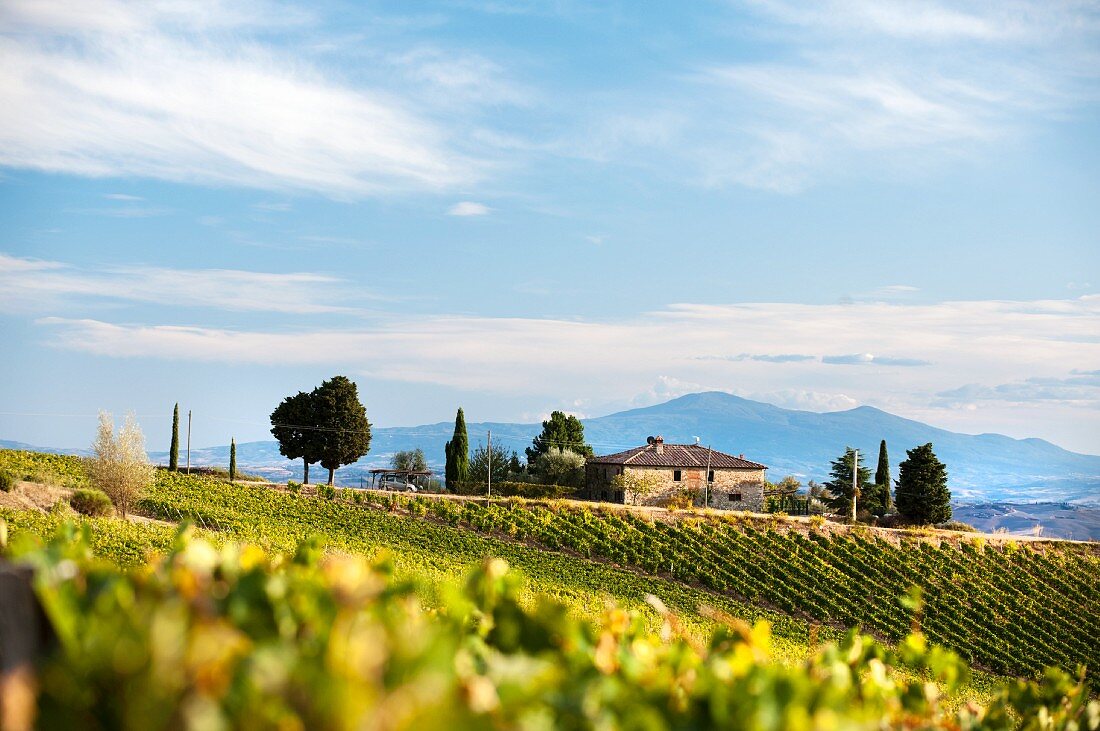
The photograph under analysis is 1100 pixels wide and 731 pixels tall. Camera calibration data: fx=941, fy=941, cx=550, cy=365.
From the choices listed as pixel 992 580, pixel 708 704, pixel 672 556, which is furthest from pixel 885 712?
pixel 992 580

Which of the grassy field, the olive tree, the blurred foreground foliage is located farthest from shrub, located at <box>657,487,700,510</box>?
the blurred foreground foliage

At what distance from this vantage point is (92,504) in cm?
2472

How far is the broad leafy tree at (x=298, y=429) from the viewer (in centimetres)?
5056

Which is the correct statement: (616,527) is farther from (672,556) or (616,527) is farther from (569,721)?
(569,721)

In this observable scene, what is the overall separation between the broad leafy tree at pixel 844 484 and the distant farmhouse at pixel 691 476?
4849 mm

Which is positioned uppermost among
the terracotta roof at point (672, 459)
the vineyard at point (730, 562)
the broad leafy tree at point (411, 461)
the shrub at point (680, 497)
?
the terracotta roof at point (672, 459)

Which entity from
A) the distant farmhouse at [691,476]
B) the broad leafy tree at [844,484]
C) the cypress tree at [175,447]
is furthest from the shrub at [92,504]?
the broad leafy tree at [844,484]

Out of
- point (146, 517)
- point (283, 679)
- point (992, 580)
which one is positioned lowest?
point (992, 580)

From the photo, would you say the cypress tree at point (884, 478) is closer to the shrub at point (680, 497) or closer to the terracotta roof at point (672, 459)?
the terracotta roof at point (672, 459)

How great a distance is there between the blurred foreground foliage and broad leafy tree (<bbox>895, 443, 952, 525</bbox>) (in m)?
52.3

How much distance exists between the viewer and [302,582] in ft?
6.86

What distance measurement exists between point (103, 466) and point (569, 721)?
2785cm

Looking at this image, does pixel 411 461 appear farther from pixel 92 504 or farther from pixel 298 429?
pixel 92 504

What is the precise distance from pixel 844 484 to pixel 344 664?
190 feet
